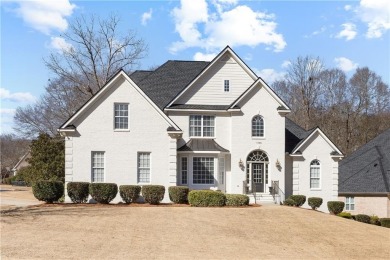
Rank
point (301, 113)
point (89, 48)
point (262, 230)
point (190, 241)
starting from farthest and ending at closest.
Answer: point (301, 113)
point (89, 48)
point (262, 230)
point (190, 241)

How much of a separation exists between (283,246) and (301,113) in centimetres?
4854

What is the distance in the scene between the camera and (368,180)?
39.2 metres

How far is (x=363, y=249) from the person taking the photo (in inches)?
744

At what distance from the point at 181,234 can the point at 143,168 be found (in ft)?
33.9

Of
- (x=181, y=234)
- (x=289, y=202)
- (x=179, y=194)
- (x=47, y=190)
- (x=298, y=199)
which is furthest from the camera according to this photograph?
(x=298, y=199)

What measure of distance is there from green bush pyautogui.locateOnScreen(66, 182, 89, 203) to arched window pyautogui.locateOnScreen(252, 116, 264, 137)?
1146cm

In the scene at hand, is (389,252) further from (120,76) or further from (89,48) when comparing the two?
(89,48)

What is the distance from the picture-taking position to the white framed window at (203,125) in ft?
106

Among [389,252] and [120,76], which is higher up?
[120,76]

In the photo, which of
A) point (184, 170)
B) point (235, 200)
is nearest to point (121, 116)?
point (184, 170)

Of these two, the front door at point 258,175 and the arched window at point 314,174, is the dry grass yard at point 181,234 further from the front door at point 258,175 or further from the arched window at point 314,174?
the arched window at point 314,174

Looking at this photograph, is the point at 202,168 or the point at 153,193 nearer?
the point at 153,193

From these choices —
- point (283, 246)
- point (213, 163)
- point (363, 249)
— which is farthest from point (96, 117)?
point (363, 249)

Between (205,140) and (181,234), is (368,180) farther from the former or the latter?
(181,234)
